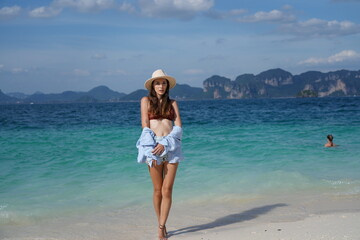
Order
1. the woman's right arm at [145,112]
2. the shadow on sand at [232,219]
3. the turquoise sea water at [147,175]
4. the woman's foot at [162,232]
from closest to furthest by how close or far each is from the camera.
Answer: the woman's right arm at [145,112], the woman's foot at [162,232], the shadow on sand at [232,219], the turquoise sea water at [147,175]

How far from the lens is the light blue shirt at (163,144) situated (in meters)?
4.59

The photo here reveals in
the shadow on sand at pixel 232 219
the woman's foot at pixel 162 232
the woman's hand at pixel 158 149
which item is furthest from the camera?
the shadow on sand at pixel 232 219

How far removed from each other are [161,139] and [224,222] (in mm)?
1928

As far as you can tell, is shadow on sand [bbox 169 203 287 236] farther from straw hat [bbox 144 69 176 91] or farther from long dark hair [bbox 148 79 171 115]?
straw hat [bbox 144 69 176 91]

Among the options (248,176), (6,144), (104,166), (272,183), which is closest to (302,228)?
(272,183)

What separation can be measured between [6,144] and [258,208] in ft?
43.2

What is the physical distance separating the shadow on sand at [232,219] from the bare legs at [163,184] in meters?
0.52

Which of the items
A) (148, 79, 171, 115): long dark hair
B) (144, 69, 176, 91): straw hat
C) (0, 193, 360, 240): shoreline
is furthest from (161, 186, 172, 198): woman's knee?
(144, 69, 176, 91): straw hat

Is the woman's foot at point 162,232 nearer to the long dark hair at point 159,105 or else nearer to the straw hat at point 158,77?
the long dark hair at point 159,105

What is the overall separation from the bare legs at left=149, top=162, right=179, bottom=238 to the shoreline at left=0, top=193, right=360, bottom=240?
48 cm

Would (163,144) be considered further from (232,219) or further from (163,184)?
(232,219)

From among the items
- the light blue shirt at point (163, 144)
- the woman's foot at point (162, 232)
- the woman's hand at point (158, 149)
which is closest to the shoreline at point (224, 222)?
the woman's foot at point (162, 232)

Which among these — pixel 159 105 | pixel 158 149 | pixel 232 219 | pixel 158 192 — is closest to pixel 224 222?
pixel 232 219

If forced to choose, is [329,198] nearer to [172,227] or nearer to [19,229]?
[172,227]
